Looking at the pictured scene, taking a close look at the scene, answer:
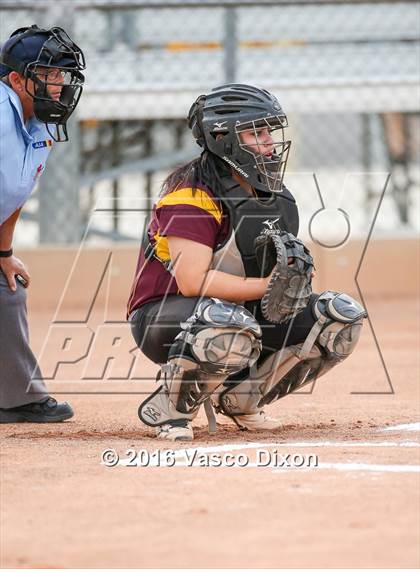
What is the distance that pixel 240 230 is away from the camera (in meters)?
4.94

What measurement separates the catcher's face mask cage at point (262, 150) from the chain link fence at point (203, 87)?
136 inches

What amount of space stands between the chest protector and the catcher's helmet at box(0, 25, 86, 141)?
811mm

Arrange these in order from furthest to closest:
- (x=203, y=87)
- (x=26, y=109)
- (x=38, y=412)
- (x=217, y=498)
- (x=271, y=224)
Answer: (x=203, y=87) → (x=38, y=412) → (x=26, y=109) → (x=271, y=224) → (x=217, y=498)

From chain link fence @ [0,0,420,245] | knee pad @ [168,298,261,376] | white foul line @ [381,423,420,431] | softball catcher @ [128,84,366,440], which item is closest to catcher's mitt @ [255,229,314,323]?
Result: softball catcher @ [128,84,366,440]

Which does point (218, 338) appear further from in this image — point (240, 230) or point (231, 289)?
point (240, 230)

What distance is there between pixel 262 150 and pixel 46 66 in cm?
101

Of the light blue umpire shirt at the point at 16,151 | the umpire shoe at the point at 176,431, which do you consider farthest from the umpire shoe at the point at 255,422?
the light blue umpire shirt at the point at 16,151

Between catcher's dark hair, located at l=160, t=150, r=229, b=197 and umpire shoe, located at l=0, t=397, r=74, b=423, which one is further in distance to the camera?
umpire shoe, located at l=0, t=397, r=74, b=423

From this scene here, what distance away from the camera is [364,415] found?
5715 millimetres

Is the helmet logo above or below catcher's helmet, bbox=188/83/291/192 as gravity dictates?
below

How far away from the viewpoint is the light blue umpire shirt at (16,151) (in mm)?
4984

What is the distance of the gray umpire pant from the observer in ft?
18.4

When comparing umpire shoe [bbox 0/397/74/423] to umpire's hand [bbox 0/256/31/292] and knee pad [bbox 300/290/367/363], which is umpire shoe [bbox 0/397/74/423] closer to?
umpire's hand [bbox 0/256/31/292]

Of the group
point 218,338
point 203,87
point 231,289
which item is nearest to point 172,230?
point 231,289
